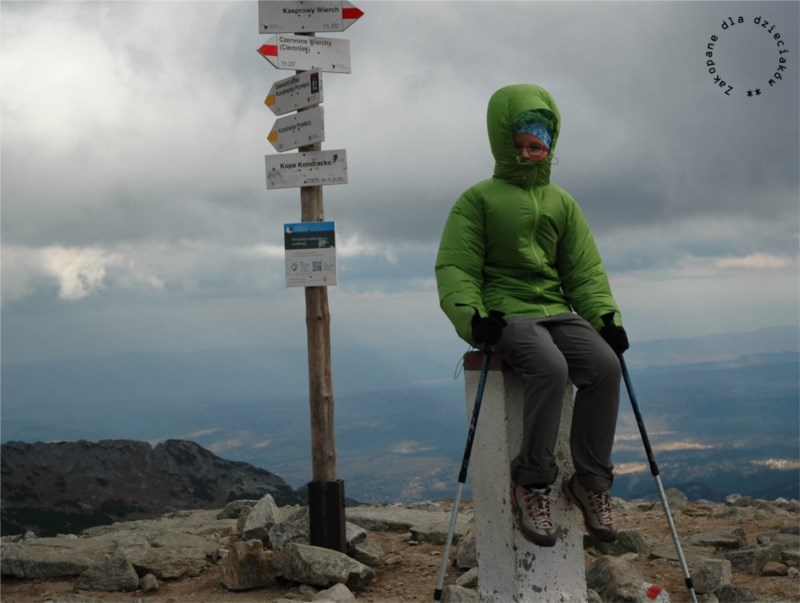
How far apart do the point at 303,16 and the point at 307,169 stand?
1410 millimetres

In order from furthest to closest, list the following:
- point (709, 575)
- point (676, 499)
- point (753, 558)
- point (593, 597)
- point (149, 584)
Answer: point (676, 499) < point (753, 558) < point (149, 584) < point (709, 575) < point (593, 597)

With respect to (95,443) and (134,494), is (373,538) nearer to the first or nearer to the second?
(134,494)

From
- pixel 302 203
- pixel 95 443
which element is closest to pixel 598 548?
pixel 302 203

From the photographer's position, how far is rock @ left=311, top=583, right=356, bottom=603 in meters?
6.93

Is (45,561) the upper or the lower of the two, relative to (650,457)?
lower

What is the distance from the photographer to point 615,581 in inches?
271

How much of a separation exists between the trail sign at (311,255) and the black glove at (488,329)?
2814 millimetres

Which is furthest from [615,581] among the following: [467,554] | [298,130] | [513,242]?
[298,130]

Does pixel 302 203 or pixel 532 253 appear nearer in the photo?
pixel 532 253

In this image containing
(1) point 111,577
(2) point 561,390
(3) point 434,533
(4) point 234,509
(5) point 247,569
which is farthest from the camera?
(4) point 234,509

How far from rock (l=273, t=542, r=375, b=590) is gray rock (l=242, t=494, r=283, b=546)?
1134mm

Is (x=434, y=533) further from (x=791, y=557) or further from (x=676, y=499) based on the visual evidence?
(x=676, y=499)

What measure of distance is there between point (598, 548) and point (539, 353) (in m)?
3.65

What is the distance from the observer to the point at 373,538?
29.6 feet
